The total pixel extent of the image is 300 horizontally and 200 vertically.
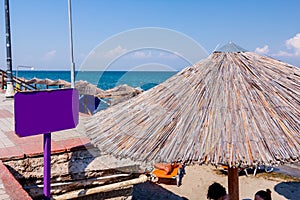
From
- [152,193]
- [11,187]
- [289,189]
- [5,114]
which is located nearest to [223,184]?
[289,189]

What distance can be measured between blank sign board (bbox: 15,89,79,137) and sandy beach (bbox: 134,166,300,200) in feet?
15.2

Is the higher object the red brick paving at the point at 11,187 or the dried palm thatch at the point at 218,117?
the dried palm thatch at the point at 218,117

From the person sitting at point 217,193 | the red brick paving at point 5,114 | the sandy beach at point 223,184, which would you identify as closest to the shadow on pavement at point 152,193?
the sandy beach at point 223,184

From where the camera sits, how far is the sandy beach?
864 cm

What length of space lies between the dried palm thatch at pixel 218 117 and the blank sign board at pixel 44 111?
63 cm

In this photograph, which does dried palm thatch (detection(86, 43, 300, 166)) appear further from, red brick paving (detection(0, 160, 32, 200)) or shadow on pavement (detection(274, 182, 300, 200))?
shadow on pavement (detection(274, 182, 300, 200))

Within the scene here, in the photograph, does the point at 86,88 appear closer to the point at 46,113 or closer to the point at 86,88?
the point at 86,88

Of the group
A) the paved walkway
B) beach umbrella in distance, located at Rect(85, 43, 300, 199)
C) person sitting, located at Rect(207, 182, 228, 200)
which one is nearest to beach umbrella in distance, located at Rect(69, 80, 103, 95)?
the paved walkway

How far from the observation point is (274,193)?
29.3 ft

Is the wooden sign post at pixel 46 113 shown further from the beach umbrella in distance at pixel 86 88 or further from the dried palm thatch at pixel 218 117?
the beach umbrella in distance at pixel 86 88

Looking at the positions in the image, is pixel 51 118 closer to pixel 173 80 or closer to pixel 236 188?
pixel 173 80

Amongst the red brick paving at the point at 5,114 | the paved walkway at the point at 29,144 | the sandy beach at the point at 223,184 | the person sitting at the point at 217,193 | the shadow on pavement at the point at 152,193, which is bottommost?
the sandy beach at the point at 223,184

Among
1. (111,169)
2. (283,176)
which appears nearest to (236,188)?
(111,169)

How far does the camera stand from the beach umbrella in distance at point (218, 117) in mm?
2500
